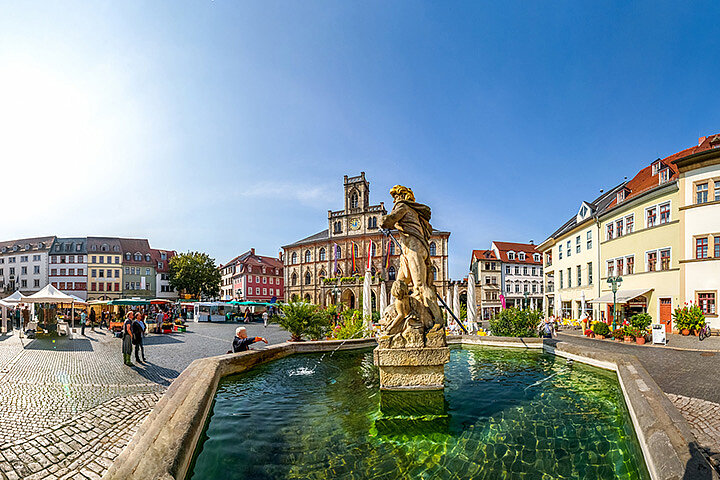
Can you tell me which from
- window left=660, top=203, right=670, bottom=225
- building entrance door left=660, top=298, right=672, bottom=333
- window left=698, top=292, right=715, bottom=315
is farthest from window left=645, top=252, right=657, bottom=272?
window left=698, top=292, right=715, bottom=315

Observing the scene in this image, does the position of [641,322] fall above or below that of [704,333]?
above

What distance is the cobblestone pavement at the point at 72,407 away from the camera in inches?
183

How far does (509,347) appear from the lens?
11516mm

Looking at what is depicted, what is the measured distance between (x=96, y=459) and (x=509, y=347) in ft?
34.0

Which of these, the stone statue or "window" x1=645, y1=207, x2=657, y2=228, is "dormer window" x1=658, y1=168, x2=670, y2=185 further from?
the stone statue

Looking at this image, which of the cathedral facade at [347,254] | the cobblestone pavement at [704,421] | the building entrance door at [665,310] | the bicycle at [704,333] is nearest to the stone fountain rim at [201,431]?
the cobblestone pavement at [704,421]

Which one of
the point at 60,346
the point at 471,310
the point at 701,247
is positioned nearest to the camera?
the point at 60,346

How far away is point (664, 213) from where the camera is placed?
2545 cm

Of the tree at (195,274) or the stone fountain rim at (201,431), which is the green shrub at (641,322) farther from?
the tree at (195,274)

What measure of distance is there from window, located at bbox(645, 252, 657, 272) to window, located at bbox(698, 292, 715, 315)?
3439mm

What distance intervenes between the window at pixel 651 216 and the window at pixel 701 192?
2.88 metres

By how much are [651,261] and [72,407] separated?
3209cm

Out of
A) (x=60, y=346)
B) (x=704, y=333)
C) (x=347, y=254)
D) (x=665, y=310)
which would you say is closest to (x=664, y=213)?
(x=665, y=310)

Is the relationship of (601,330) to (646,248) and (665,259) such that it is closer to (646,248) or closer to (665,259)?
(665,259)
